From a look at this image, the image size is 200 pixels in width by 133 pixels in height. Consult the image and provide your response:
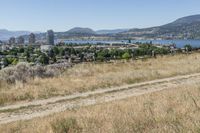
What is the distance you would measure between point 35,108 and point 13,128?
17.0ft

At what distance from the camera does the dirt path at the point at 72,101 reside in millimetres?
13555

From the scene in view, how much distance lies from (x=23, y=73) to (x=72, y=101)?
7893 mm

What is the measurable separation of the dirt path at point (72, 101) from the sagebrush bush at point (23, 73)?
5.89m

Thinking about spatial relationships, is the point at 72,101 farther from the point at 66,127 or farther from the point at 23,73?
the point at 66,127

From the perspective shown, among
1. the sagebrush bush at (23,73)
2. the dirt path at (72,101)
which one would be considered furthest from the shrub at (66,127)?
the sagebrush bush at (23,73)

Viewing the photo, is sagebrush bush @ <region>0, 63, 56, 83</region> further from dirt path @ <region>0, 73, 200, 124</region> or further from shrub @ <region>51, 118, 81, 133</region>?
shrub @ <region>51, 118, 81, 133</region>

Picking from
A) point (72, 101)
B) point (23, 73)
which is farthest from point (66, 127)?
point (23, 73)

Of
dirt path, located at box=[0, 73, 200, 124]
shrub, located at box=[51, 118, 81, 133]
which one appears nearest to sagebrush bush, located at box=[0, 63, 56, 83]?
dirt path, located at box=[0, 73, 200, 124]

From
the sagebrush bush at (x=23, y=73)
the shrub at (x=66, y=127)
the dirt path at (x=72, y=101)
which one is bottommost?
the dirt path at (x=72, y=101)

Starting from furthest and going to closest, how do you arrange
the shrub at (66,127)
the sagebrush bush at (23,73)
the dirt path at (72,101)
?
the sagebrush bush at (23,73)
the dirt path at (72,101)
the shrub at (66,127)

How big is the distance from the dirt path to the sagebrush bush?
589 centimetres

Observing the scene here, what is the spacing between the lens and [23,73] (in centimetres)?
2305

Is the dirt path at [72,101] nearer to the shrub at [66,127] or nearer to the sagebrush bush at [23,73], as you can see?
the shrub at [66,127]

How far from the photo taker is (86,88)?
756 inches
